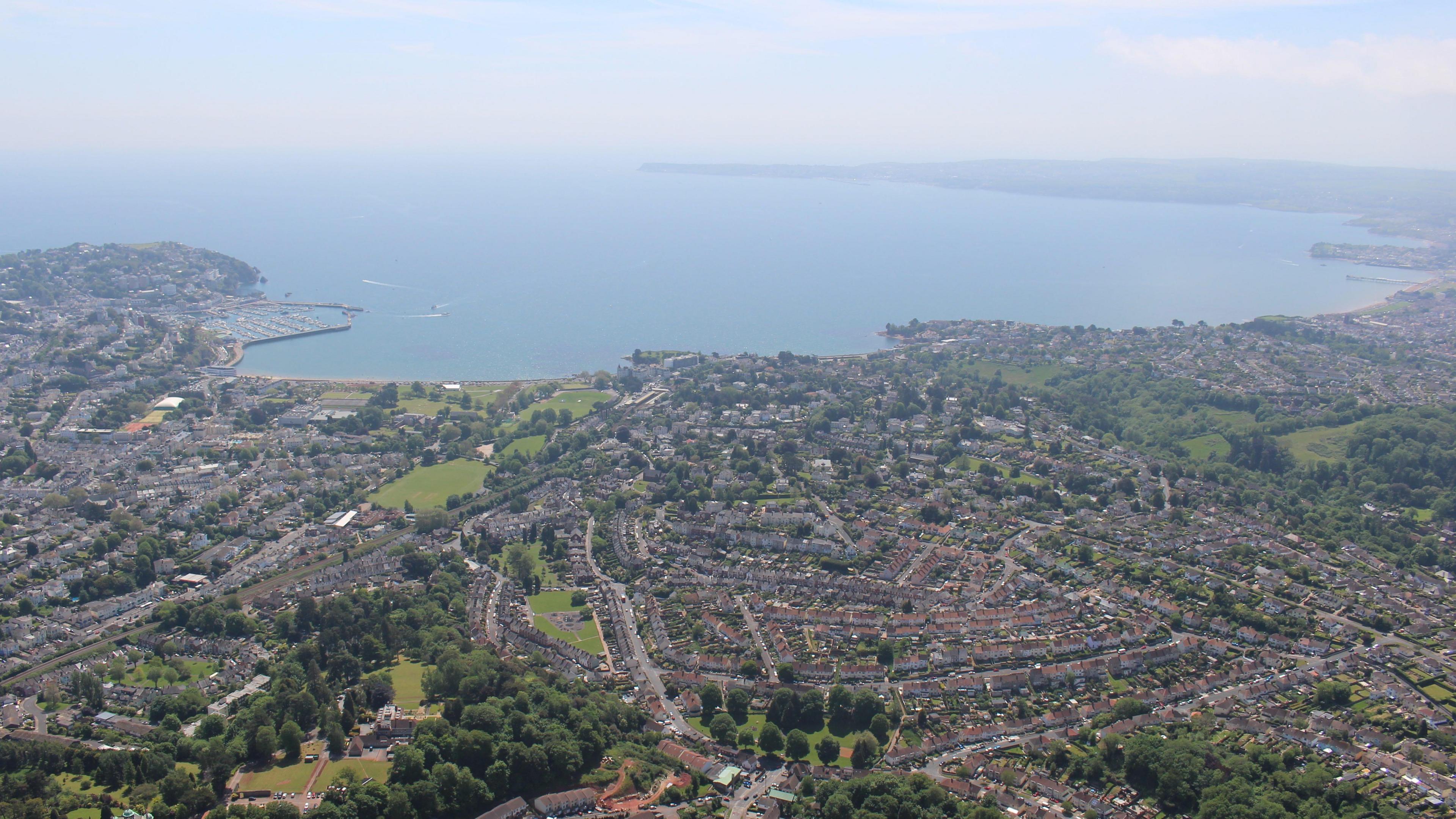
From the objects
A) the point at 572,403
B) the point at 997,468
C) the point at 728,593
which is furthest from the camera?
the point at 572,403

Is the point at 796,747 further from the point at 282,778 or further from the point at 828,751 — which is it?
the point at 282,778

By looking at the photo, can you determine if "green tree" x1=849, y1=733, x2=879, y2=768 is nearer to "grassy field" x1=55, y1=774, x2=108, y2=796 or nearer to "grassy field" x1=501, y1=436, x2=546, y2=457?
"grassy field" x1=55, y1=774, x2=108, y2=796

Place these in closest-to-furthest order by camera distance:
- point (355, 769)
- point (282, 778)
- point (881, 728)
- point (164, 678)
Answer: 1. point (282, 778)
2. point (355, 769)
3. point (881, 728)
4. point (164, 678)

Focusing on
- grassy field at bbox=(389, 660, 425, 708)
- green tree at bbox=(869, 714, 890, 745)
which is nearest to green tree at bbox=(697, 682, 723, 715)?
green tree at bbox=(869, 714, 890, 745)

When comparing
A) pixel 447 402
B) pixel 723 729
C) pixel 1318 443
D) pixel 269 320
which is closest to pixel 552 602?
pixel 723 729

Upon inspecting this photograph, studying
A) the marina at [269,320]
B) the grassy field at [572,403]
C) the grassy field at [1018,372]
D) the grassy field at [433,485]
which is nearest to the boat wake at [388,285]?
the marina at [269,320]
